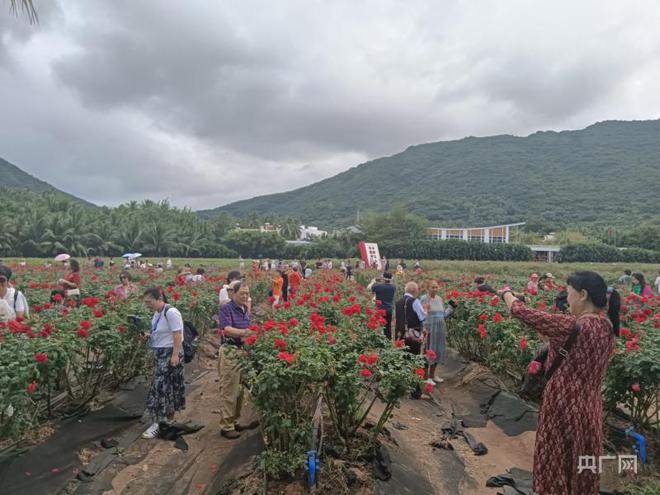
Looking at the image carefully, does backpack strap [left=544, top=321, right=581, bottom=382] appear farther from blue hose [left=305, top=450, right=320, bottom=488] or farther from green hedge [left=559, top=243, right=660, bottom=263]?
green hedge [left=559, top=243, right=660, bottom=263]

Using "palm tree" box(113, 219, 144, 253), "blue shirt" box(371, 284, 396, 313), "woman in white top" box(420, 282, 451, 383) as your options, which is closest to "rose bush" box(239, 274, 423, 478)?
"woman in white top" box(420, 282, 451, 383)

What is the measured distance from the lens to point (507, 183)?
143125 mm

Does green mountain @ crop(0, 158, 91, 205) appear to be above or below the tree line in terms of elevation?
above

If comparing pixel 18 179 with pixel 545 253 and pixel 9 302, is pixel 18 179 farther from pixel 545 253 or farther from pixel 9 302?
pixel 9 302

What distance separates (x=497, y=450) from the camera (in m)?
5.05

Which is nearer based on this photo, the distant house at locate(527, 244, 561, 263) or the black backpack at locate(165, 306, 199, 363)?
the black backpack at locate(165, 306, 199, 363)

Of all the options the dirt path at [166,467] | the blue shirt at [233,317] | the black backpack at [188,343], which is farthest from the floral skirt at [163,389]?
the blue shirt at [233,317]

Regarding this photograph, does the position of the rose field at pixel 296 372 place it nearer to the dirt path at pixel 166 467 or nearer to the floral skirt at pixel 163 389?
the floral skirt at pixel 163 389

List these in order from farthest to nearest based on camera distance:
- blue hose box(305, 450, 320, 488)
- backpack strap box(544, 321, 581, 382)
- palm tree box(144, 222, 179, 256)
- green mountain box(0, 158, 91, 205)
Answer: green mountain box(0, 158, 91, 205) < palm tree box(144, 222, 179, 256) < blue hose box(305, 450, 320, 488) < backpack strap box(544, 321, 581, 382)

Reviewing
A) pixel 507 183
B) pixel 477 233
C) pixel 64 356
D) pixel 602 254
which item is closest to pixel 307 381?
pixel 64 356

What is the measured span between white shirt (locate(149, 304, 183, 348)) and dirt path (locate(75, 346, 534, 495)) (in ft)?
3.48

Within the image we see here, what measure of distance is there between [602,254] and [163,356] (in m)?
51.2

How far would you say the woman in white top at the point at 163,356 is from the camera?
476cm

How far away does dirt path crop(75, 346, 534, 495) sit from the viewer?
399 cm
